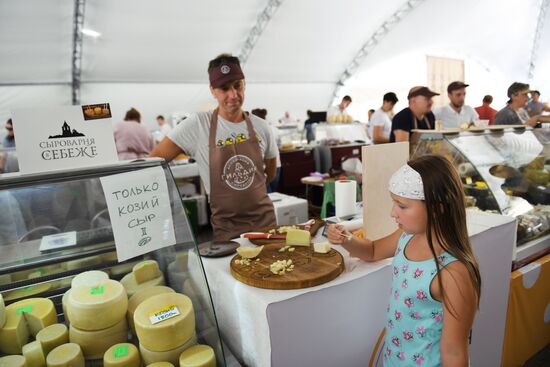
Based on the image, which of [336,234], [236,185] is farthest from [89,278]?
[236,185]

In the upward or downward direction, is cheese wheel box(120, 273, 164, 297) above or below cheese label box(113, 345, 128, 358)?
above

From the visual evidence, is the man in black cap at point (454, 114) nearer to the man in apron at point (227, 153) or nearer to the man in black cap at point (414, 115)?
the man in black cap at point (414, 115)

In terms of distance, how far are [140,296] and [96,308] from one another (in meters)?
0.15

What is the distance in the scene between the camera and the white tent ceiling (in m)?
9.58

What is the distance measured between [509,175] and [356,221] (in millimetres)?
1348

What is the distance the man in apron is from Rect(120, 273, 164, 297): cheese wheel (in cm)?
80

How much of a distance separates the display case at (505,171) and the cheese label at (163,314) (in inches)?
69.6

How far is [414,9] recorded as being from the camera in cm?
1270

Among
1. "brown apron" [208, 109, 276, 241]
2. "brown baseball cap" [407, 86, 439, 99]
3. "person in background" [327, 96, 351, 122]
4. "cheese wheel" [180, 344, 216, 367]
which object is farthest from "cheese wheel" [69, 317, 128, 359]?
"person in background" [327, 96, 351, 122]

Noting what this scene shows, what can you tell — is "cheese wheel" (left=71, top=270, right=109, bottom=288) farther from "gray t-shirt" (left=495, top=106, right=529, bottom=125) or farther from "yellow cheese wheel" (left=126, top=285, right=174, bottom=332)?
"gray t-shirt" (left=495, top=106, right=529, bottom=125)

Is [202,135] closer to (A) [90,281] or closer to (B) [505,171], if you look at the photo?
(A) [90,281]

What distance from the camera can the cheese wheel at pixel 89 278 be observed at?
118 centimetres

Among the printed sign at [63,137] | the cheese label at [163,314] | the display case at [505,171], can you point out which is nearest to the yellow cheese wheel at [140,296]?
the cheese label at [163,314]

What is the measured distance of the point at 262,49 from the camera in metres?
12.6
